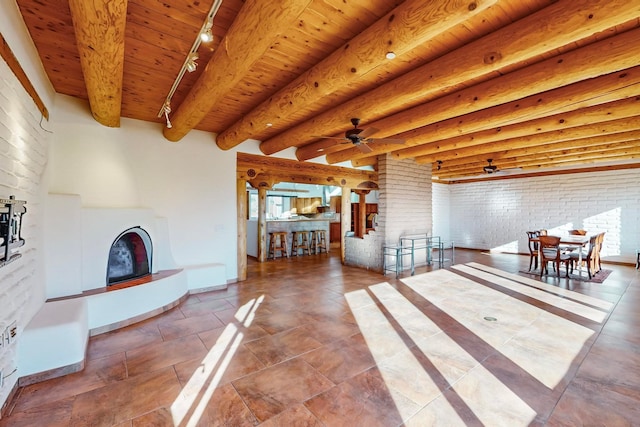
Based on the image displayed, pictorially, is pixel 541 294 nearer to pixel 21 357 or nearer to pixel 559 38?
pixel 559 38

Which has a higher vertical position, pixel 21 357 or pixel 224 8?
pixel 224 8

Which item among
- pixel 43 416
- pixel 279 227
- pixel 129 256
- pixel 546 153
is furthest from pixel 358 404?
pixel 546 153

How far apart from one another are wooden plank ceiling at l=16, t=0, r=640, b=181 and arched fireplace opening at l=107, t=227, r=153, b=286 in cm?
160

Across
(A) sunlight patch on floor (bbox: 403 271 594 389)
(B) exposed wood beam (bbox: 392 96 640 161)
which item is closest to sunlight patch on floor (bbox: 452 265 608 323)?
(A) sunlight patch on floor (bbox: 403 271 594 389)

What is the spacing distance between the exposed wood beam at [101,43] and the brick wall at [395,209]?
5.16 meters

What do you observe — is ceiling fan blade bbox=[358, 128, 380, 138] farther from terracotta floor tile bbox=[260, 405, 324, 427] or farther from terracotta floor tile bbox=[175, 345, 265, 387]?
terracotta floor tile bbox=[260, 405, 324, 427]

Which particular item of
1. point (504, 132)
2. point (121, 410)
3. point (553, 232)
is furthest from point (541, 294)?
point (121, 410)

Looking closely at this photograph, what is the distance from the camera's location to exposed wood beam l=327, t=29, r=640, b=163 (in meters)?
2.38

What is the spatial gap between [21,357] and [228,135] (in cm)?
356

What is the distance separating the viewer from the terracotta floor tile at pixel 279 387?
2.00 metres

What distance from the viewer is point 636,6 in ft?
5.69

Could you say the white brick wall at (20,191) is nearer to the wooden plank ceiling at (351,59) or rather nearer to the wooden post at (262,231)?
the wooden plank ceiling at (351,59)

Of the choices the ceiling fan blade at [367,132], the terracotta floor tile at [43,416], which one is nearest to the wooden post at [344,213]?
the ceiling fan blade at [367,132]

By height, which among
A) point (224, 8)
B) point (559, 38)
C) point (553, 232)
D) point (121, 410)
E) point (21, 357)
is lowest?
point (121, 410)
